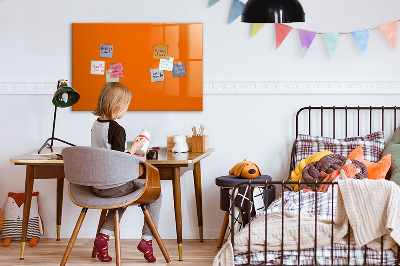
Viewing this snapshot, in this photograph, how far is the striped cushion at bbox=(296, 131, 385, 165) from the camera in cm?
416

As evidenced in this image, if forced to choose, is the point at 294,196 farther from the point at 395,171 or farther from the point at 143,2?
the point at 143,2

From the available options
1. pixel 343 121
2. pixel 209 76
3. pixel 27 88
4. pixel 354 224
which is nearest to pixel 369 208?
pixel 354 224

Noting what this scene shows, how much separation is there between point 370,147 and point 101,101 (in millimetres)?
1880

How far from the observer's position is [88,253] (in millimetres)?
3994

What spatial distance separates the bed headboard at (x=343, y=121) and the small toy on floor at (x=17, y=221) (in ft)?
6.14

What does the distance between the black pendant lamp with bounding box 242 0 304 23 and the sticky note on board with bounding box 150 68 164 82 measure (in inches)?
53.9

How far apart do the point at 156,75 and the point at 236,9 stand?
0.75m

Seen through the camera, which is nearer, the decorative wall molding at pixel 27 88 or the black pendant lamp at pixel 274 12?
the black pendant lamp at pixel 274 12

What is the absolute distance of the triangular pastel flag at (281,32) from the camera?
4355mm

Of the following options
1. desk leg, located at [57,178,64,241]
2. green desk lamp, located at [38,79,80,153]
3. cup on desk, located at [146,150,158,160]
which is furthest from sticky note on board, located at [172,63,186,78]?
desk leg, located at [57,178,64,241]

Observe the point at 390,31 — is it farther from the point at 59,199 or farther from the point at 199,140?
the point at 59,199

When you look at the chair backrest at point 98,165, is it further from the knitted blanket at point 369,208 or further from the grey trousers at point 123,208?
the knitted blanket at point 369,208

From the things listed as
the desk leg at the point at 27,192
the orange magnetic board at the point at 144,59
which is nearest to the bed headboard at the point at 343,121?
the orange magnetic board at the point at 144,59

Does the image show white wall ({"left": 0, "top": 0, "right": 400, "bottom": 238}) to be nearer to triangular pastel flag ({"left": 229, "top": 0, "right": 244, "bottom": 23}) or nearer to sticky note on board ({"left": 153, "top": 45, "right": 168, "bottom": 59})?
triangular pastel flag ({"left": 229, "top": 0, "right": 244, "bottom": 23})
